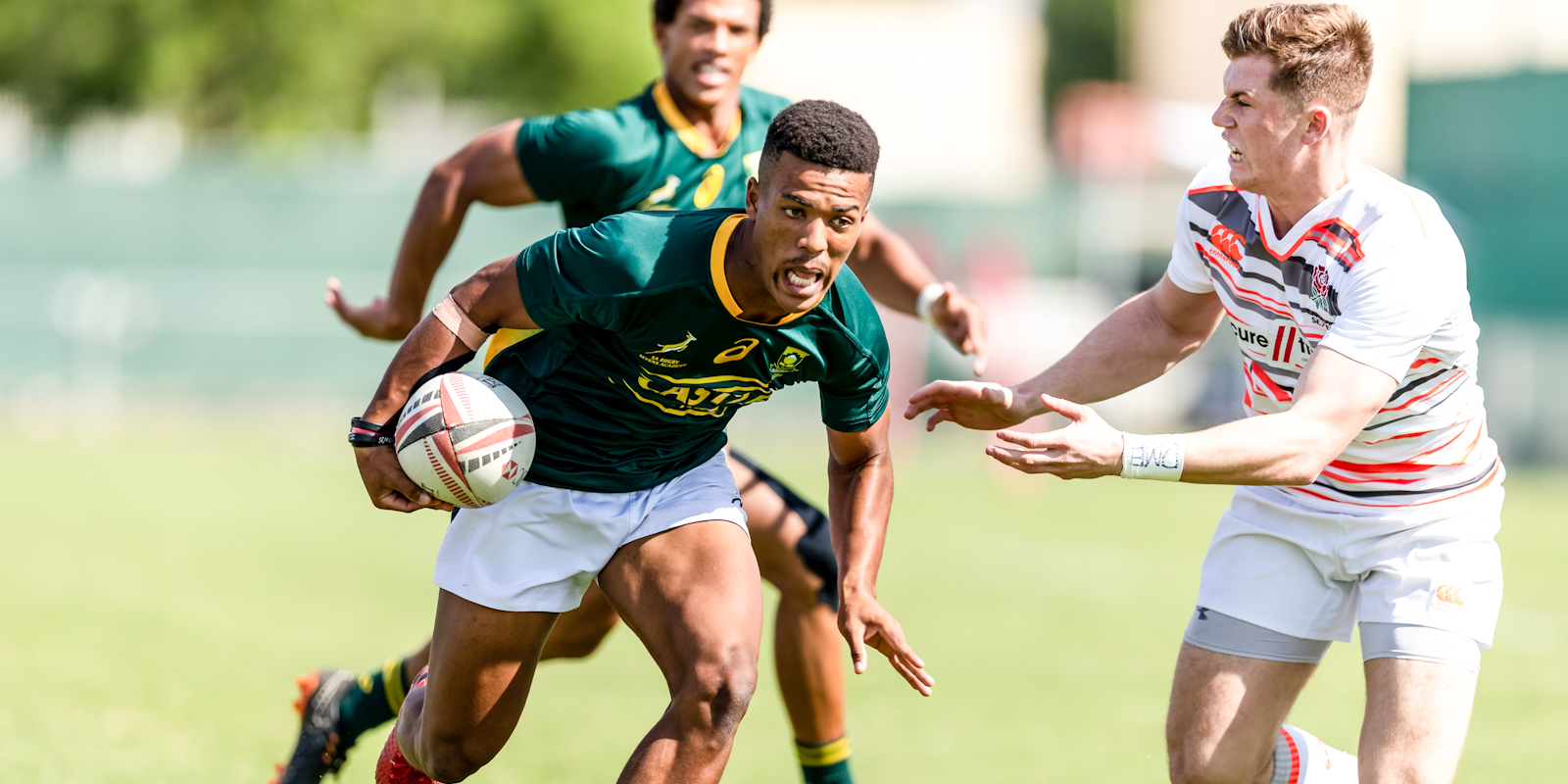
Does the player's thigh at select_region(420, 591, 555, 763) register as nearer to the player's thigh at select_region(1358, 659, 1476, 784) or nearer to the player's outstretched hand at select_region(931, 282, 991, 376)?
the player's outstretched hand at select_region(931, 282, 991, 376)

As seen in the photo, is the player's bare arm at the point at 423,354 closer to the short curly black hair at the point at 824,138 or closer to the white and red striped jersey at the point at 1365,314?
the short curly black hair at the point at 824,138

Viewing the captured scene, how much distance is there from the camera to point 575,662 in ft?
30.0

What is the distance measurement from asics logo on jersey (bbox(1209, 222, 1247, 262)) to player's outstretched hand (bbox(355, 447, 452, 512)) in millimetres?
2419

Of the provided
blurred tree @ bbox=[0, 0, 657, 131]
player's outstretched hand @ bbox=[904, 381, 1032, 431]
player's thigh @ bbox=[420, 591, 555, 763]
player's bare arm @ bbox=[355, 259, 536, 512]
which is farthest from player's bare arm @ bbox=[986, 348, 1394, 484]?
blurred tree @ bbox=[0, 0, 657, 131]

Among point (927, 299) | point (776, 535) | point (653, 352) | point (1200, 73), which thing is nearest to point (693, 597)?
point (653, 352)

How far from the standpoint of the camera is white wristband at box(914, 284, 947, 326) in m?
6.06

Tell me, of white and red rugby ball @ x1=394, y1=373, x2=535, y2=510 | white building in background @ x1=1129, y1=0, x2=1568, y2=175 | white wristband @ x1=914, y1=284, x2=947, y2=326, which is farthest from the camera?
white building in background @ x1=1129, y1=0, x2=1568, y2=175

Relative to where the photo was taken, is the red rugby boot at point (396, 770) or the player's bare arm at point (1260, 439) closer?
the player's bare arm at point (1260, 439)

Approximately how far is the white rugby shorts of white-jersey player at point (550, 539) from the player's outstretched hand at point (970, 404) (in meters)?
0.69

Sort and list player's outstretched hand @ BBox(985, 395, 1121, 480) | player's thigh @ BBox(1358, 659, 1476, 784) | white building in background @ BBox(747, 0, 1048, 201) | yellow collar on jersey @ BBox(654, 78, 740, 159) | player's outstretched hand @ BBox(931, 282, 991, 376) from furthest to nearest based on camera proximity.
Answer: white building in background @ BBox(747, 0, 1048, 201) < player's outstretched hand @ BBox(931, 282, 991, 376) < yellow collar on jersey @ BBox(654, 78, 740, 159) < player's thigh @ BBox(1358, 659, 1476, 784) < player's outstretched hand @ BBox(985, 395, 1121, 480)

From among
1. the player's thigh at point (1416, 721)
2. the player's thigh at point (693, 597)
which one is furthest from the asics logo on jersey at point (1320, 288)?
the player's thigh at point (693, 597)

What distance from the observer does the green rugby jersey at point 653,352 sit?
4336 millimetres

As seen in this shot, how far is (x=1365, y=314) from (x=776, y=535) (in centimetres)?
233

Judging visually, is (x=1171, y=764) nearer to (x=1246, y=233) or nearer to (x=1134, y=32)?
(x=1246, y=233)
